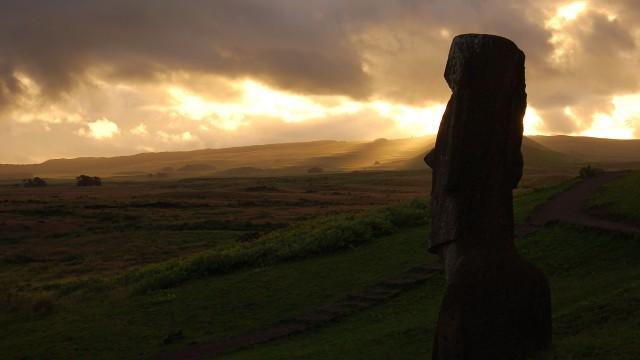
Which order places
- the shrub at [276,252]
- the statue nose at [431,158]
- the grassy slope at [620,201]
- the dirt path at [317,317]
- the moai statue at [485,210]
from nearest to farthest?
the moai statue at [485,210], the statue nose at [431,158], the dirt path at [317,317], the grassy slope at [620,201], the shrub at [276,252]

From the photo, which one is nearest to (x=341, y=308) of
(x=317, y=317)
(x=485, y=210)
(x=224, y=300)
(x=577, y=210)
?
(x=317, y=317)

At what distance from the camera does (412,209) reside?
3416cm

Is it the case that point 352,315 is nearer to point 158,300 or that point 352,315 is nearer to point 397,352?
point 397,352

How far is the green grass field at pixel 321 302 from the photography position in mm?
14102

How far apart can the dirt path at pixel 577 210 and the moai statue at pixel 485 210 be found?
1121 cm

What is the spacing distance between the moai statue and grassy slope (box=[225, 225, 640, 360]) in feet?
3.23

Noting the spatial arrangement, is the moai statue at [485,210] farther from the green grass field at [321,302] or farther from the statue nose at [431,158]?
the green grass field at [321,302]

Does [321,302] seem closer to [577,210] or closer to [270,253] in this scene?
[270,253]

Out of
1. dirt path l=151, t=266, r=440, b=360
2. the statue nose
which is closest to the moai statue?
the statue nose

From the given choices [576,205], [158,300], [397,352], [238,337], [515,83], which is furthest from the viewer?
[576,205]

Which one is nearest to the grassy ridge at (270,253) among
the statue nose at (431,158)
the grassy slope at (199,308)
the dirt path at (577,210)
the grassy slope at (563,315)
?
the grassy slope at (199,308)

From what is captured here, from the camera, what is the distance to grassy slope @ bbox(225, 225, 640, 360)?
1163cm

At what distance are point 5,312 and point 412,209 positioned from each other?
62.0 ft


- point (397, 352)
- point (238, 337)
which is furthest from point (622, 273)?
point (238, 337)
